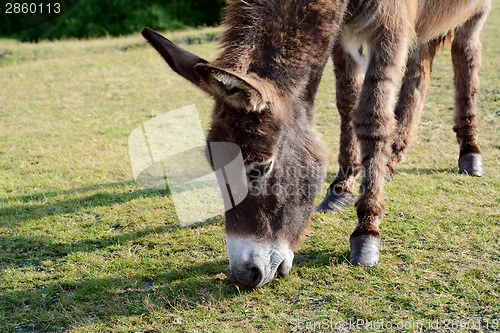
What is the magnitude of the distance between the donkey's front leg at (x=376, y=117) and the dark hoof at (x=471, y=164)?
6.40 ft

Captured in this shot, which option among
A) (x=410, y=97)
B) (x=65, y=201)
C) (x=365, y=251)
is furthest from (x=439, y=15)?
(x=65, y=201)

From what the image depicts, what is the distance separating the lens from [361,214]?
358 cm

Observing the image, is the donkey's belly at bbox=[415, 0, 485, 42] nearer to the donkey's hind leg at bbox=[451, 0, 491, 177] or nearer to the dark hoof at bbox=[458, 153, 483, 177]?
the donkey's hind leg at bbox=[451, 0, 491, 177]

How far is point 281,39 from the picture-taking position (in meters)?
2.86

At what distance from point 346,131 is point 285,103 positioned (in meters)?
1.79

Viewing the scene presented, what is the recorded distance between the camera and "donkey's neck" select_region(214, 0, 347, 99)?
9.04ft

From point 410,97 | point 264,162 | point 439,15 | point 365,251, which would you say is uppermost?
point 439,15

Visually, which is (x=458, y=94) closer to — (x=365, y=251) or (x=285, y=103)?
(x=365, y=251)

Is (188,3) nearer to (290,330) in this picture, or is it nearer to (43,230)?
(43,230)

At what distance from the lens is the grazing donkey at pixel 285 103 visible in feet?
8.59

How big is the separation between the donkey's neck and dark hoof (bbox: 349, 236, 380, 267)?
1206mm

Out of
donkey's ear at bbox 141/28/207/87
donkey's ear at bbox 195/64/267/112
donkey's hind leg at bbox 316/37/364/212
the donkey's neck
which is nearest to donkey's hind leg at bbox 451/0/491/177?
donkey's hind leg at bbox 316/37/364/212

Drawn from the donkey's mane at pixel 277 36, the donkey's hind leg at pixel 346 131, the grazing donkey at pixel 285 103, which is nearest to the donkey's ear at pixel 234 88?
the grazing donkey at pixel 285 103

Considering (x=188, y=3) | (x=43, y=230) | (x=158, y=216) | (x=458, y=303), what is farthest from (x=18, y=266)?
(x=188, y=3)
